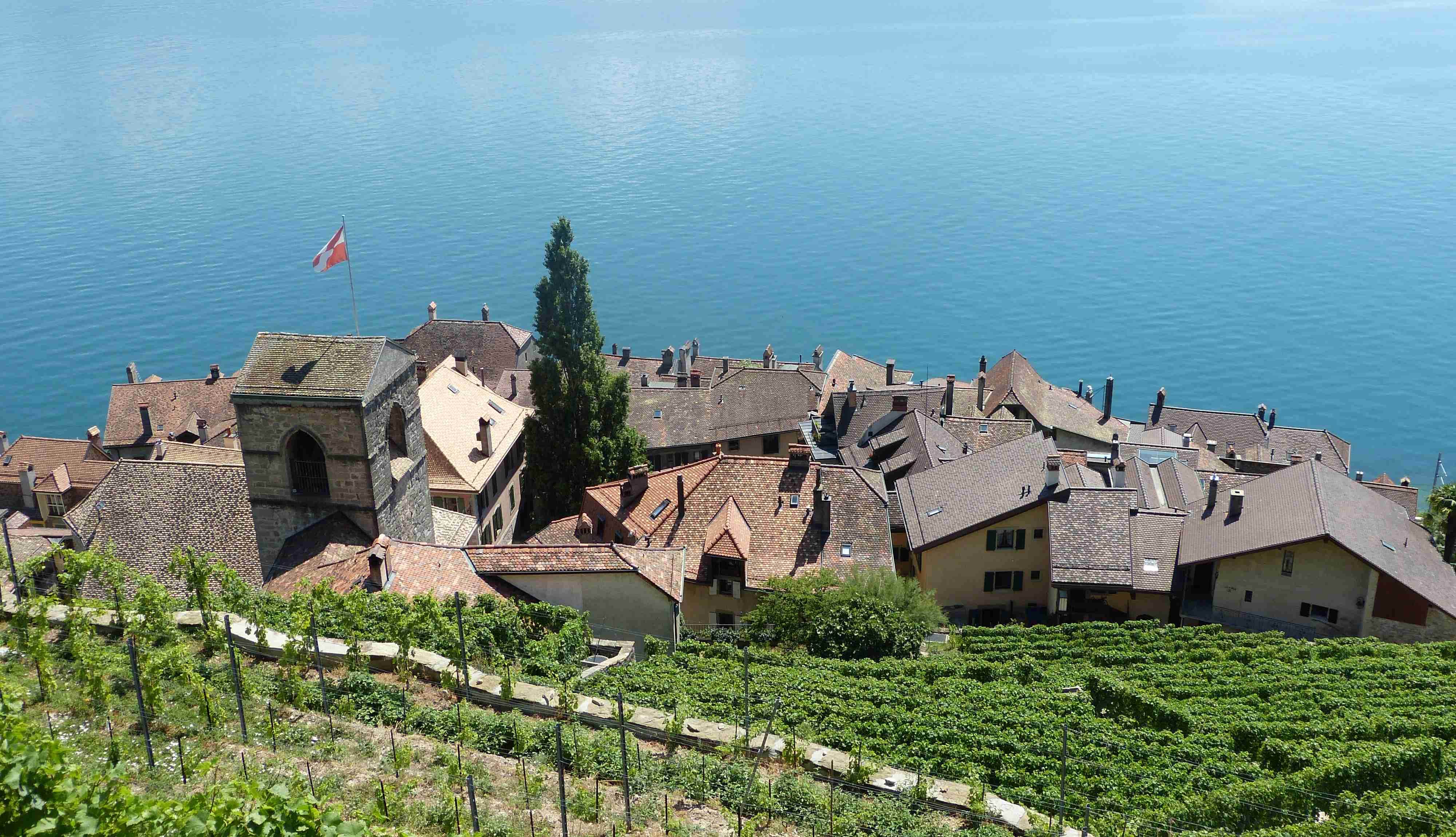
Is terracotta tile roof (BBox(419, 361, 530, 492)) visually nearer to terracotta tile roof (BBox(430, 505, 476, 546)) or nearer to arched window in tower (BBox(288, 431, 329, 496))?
terracotta tile roof (BBox(430, 505, 476, 546))

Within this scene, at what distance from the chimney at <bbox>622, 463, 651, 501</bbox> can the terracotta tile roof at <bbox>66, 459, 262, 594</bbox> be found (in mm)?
17375

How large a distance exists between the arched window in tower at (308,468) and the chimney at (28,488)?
47.3 metres

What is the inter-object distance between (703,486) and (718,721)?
23.6 m

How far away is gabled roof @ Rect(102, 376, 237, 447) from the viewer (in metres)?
85.4

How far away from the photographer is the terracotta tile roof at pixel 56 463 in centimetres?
7856

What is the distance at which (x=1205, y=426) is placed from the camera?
305ft

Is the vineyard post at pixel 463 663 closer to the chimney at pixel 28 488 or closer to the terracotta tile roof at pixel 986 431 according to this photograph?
the terracotta tile roof at pixel 986 431

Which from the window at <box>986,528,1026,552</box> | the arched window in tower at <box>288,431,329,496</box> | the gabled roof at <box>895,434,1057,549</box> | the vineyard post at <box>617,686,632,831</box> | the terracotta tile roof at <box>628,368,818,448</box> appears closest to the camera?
the vineyard post at <box>617,686,632,831</box>

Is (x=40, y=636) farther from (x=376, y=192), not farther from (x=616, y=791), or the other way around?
(x=376, y=192)

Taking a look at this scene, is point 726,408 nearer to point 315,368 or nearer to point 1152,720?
point 315,368

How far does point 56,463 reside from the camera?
8100cm

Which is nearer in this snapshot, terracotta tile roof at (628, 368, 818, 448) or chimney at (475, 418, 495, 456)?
chimney at (475, 418, 495, 456)

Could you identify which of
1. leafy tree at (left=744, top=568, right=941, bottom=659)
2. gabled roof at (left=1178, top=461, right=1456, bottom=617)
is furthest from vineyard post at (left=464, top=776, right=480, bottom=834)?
gabled roof at (left=1178, top=461, right=1456, bottom=617)

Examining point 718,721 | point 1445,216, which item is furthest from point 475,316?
point 1445,216
